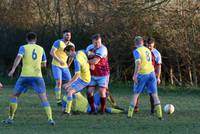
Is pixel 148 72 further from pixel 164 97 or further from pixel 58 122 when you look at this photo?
pixel 164 97

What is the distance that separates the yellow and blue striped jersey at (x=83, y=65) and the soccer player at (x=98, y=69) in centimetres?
37

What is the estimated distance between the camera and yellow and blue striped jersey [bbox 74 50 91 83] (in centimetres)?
1370

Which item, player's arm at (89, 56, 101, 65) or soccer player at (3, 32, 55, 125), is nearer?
soccer player at (3, 32, 55, 125)

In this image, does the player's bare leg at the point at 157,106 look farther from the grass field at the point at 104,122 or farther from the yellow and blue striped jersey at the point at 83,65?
the yellow and blue striped jersey at the point at 83,65

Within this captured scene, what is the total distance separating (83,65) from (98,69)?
0.84 m

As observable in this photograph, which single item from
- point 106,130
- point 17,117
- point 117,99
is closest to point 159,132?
point 106,130

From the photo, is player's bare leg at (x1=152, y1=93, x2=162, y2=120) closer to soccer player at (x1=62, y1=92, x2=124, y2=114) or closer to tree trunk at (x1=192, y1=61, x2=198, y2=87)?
soccer player at (x1=62, y1=92, x2=124, y2=114)

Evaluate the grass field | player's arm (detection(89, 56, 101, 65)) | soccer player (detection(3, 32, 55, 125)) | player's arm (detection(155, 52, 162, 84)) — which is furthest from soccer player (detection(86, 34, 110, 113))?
Answer: soccer player (detection(3, 32, 55, 125))

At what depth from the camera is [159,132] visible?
37.7ft

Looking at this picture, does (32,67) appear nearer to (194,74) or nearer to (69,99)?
(69,99)

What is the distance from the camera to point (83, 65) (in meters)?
13.9

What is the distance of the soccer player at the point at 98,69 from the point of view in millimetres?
14430

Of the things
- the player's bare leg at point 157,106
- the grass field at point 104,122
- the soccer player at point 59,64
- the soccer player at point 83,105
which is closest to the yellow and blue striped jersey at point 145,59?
the player's bare leg at point 157,106

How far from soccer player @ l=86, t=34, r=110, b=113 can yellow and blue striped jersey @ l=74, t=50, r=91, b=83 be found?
0.37m
